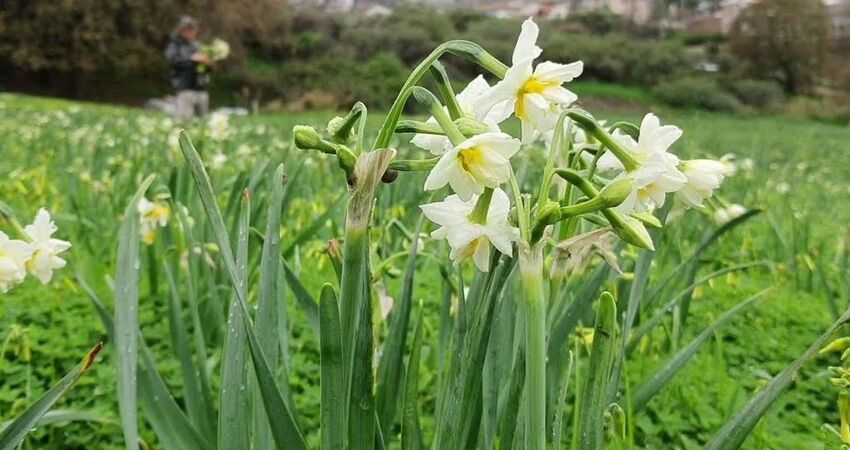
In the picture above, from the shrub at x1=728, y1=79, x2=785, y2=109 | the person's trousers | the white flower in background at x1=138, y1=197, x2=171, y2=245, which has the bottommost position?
the shrub at x1=728, y1=79, x2=785, y2=109

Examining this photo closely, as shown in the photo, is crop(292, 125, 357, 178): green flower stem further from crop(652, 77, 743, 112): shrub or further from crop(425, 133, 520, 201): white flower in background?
crop(652, 77, 743, 112): shrub

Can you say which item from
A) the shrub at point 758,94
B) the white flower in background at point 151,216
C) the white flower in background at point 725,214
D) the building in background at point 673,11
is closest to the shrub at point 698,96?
the shrub at point 758,94

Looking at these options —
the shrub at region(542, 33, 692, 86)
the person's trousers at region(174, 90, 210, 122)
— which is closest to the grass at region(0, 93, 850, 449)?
the person's trousers at region(174, 90, 210, 122)

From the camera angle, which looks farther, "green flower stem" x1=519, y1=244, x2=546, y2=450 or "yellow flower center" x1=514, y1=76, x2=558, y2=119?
"yellow flower center" x1=514, y1=76, x2=558, y2=119

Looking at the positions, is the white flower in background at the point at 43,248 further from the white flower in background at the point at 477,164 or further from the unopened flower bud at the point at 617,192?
the unopened flower bud at the point at 617,192

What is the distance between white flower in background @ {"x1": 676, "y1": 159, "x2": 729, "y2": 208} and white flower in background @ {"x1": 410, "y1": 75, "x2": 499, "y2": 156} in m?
0.22

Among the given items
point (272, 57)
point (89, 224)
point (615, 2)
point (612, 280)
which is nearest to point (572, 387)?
point (612, 280)

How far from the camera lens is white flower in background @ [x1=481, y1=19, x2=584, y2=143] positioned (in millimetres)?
663

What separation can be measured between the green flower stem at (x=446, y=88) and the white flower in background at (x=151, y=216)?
1.28 metres

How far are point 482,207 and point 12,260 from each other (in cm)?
66

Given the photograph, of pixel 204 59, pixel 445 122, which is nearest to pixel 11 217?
pixel 445 122

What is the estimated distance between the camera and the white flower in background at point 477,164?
598 millimetres

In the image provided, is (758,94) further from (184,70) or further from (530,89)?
(530,89)

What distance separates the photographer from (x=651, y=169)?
26.1 inches
